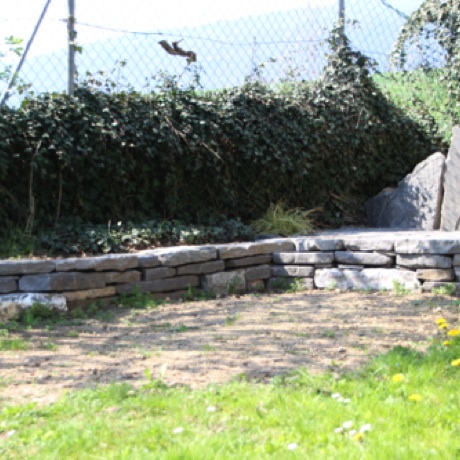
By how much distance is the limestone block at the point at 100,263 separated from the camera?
544 cm

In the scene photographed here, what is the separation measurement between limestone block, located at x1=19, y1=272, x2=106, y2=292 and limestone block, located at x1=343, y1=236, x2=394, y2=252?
230 cm

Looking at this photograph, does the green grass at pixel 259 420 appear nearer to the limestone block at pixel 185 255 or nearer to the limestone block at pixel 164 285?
the limestone block at pixel 164 285

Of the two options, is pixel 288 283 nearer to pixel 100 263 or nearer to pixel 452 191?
pixel 100 263

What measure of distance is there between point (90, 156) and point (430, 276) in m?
3.21

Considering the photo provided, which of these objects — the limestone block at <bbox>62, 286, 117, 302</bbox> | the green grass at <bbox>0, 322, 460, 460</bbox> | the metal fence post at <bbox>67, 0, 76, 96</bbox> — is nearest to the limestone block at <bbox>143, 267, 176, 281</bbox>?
the limestone block at <bbox>62, 286, 117, 302</bbox>

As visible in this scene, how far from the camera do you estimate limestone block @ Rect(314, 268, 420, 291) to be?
19.7ft

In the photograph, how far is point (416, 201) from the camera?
7777 millimetres

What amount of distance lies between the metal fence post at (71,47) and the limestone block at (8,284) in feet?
7.10

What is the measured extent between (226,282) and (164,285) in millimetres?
607

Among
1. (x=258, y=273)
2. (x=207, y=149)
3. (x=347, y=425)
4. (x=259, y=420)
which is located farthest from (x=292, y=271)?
(x=347, y=425)

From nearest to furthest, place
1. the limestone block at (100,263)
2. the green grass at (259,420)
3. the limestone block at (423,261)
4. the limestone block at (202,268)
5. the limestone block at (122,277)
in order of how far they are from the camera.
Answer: the green grass at (259,420) → the limestone block at (100,263) → the limestone block at (122,277) → the limestone block at (423,261) → the limestone block at (202,268)

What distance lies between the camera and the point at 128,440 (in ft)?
8.88

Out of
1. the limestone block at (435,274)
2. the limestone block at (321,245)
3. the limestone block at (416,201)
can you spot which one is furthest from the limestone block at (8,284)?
the limestone block at (416,201)

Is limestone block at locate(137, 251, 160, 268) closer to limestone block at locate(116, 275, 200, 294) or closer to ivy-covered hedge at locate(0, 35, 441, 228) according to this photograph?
limestone block at locate(116, 275, 200, 294)
